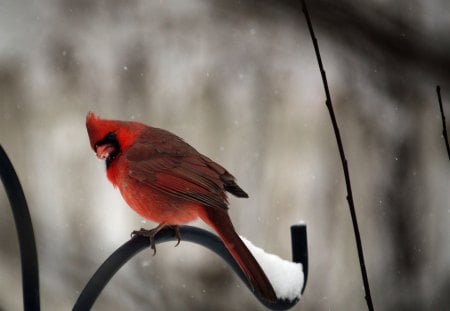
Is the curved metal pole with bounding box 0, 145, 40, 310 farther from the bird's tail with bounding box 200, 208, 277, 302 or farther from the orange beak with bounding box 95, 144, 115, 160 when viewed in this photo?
the bird's tail with bounding box 200, 208, 277, 302

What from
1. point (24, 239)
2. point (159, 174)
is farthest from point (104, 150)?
point (24, 239)

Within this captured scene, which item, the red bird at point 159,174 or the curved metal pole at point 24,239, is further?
the red bird at point 159,174

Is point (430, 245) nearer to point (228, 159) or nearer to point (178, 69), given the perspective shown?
point (228, 159)

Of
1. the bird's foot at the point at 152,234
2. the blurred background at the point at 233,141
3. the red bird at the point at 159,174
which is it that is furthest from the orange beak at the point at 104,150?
the blurred background at the point at 233,141

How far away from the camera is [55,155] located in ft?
14.1

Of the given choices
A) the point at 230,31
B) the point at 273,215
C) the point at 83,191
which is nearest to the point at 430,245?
the point at 273,215

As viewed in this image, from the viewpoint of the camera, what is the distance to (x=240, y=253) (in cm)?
200

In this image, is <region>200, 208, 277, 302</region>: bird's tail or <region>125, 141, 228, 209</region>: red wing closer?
<region>200, 208, 277, 302</region>: bird's tail

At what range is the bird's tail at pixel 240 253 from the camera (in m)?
1.89

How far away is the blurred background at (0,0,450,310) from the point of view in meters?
4.19

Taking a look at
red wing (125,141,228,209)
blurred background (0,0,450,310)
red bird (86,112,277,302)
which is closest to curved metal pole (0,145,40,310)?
red bird (86,112,277,302)

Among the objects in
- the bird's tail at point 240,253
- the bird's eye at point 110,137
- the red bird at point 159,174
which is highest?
the bird's eye at point 110,137

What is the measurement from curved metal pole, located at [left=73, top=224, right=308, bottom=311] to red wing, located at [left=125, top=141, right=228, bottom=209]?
0.12 m

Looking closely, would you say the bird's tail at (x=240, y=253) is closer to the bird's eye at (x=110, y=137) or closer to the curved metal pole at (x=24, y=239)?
the bird's eye at (x=110, y=137)
